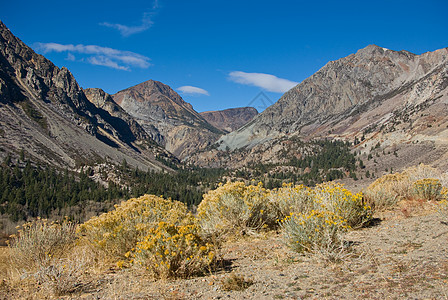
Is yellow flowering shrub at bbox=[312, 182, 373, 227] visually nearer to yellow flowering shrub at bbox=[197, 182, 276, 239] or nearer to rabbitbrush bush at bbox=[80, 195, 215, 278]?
yellow flowering shrub at bbox=[197, 182, 276, 239]

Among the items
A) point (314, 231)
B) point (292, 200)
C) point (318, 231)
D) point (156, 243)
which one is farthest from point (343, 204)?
point (156, 243)

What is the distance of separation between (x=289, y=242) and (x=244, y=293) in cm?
248

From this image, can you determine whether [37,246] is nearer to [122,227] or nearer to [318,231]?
[122,227]

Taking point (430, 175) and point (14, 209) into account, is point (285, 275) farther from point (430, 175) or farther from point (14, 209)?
point (14, 209)

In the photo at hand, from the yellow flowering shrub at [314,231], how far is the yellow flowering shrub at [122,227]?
10.6 ft

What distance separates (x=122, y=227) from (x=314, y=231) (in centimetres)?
510

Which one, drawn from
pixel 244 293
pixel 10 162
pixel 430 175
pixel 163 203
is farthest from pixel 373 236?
pixel 10 162

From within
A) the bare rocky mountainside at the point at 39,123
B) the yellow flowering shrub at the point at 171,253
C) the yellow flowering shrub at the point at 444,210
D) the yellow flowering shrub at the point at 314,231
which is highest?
the bare rocky mountainside at the point at 39,123

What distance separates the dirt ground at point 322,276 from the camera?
442 centimetres

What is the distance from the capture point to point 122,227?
778 centimetres

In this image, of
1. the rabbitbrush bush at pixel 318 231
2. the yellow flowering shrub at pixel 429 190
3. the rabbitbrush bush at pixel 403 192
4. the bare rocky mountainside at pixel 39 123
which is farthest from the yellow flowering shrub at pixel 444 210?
the bare rocky mountainside at pixel 39 123

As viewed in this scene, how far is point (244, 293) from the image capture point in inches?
196

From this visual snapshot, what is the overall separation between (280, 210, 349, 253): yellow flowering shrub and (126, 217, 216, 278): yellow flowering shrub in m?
2.19

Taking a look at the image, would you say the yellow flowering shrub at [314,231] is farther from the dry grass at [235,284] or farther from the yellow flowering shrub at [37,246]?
the yellow flowering shrub at [37,246]
